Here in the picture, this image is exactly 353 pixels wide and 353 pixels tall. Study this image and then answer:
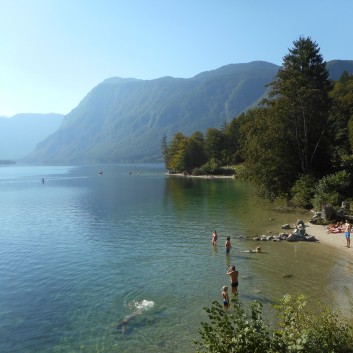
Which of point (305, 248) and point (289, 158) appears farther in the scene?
point (289, 158)

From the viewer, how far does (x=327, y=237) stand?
39156 millimetres

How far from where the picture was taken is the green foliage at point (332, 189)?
5059 cm

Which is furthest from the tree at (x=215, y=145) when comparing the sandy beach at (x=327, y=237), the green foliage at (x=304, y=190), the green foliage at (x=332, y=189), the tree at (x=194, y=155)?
the sandy beach at (x=327, y=237)

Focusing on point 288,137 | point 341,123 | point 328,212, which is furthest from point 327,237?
point 341,123

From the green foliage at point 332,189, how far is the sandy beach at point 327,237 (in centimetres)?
723

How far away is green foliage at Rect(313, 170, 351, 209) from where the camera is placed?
1992 inches

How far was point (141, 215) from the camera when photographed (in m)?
60.7

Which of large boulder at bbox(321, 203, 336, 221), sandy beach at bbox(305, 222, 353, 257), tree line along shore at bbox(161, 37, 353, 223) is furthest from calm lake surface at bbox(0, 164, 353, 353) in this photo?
tree line along shore at bbox(161, 37, 353, 223)

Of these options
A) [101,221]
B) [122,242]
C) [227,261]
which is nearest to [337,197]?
[227,261]

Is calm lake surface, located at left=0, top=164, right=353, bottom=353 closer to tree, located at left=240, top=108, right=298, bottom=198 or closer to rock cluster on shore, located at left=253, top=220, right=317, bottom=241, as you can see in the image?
rock cluster on shore, located at left=253, top=220, right=317, bottom=241

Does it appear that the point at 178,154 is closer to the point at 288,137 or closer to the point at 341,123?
the point at 341,123

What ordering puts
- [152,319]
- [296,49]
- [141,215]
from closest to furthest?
1. [152,319]
2. [141,215]
3. [296,49]

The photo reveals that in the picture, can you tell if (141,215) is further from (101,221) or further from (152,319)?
(152,319)

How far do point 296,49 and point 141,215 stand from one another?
42.4 m
